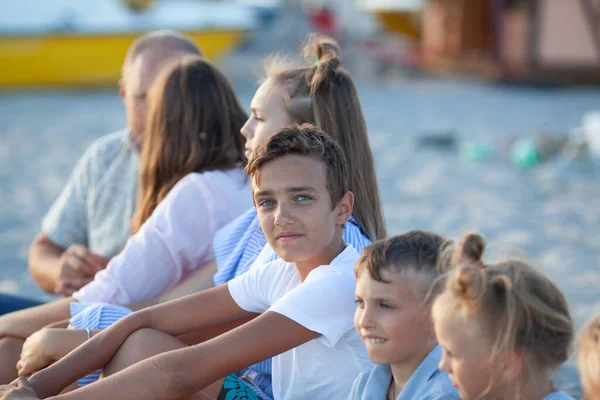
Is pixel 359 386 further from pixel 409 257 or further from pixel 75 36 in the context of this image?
pixel 75 36

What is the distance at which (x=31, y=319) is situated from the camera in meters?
2.74

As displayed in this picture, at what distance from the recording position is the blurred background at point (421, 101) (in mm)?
6422

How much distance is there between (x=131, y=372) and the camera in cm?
203

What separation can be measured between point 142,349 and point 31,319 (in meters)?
0.66

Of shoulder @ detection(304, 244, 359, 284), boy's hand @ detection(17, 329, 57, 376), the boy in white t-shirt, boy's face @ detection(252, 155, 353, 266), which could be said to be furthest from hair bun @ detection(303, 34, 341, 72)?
boy's hand @ detection(17, 329, 57, 376)

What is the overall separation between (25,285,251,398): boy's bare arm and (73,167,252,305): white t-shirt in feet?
1.73

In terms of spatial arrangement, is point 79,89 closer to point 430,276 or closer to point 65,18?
point 65,18

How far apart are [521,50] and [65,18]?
777 centimetres

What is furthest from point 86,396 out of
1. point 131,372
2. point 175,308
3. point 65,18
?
point 65,18

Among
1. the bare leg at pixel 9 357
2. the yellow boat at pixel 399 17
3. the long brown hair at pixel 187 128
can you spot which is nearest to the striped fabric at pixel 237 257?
the bare leg at pixel 9 357

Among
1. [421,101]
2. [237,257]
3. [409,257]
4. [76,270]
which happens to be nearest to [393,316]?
[409,257]

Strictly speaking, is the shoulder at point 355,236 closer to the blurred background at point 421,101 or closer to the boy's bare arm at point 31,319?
the blurred background at point 421,101

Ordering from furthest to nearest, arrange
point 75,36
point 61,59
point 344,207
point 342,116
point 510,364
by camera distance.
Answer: point 61,59 → point 75,36 → point 342,116 → point 344,207 → point 510,364

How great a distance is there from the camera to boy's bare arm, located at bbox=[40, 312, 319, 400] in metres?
2.00
